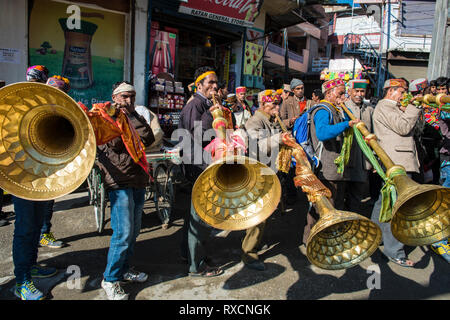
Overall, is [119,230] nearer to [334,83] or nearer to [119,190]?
[119,190]

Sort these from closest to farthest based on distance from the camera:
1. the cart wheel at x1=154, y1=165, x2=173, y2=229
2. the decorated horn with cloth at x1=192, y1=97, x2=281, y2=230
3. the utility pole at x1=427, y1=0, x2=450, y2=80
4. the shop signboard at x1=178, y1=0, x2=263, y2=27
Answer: the decorated horn with cloth at x1=192, y1=97, x2=281, y2=230, the cart wheel at x1=154, y1=165, x2=173, y2=229, the utility pole at x1=427, y1=0, x2=450, y2=80, the shop signboard at x1=178, y1=0, x2=263, y2=27

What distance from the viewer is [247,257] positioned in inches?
133

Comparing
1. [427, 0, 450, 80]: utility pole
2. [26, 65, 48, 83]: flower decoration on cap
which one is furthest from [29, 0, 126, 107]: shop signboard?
[427, 0, 450, 80]: utility pole

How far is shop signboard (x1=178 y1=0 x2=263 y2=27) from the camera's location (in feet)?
24.7

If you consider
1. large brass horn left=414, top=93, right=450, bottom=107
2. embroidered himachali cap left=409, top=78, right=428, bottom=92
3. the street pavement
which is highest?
embroidered himachali cap left=409, top=78, right=428, bottom=92

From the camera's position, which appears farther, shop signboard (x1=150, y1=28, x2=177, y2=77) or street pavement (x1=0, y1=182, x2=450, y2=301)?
shop signboard (x1=150, y1=28, x2=177, y2=77)

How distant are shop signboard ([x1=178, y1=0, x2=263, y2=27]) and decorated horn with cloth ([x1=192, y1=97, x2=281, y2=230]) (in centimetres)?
616

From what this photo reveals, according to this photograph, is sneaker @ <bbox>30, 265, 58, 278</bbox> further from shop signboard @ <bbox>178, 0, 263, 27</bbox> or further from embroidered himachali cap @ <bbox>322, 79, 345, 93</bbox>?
shop signboard @ <bbox>178, 0, 263, 27</bbox>

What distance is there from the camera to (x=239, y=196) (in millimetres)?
2387

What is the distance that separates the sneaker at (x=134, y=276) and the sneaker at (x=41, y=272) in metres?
0.78

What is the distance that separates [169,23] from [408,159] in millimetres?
6676

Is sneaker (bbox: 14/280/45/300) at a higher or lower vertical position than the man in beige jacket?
lower
